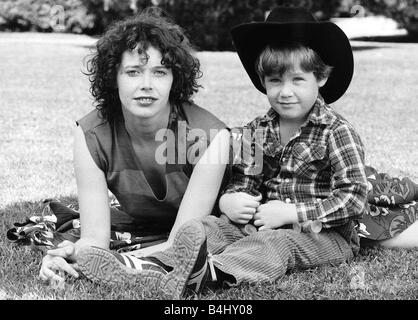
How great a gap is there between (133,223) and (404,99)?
7.54 metres

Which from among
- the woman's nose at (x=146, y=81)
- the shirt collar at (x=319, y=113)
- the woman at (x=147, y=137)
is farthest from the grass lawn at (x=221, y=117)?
the woman's nose at (x=146, y=81)

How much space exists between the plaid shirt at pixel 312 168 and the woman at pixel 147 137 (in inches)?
7.7

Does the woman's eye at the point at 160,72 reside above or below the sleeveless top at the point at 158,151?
above

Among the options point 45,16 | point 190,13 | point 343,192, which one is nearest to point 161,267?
point 343,192

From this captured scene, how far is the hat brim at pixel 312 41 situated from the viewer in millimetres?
3195

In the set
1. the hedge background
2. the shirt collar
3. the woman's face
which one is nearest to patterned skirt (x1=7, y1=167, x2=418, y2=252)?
the shirt collar

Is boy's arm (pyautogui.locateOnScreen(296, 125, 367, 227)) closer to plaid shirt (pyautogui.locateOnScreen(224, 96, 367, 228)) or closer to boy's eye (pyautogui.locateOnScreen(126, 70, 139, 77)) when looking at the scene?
plaid shirt (pyautogui.locateOnScreen(224, 96, 367, 228))

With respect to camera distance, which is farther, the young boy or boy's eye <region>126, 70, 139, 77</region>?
boy's eye <region>126, 70, 139, 77</region>

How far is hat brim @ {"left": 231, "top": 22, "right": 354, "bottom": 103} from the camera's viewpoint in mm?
3195

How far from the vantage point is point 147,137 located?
133 inches

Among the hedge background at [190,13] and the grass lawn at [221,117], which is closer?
the grass lawn at [221,117]

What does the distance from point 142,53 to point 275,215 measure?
0.92 m

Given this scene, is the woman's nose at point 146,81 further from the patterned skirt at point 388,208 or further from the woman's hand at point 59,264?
the patterned skirt at point 388,208

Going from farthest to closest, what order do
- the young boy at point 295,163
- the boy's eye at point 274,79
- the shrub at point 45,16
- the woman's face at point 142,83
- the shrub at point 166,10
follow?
the shrub at point 45,16, the shrub at point 166,10, the boy's eye at point 274,79, the woman's face at point 142,83, the young boy at point 295,163
